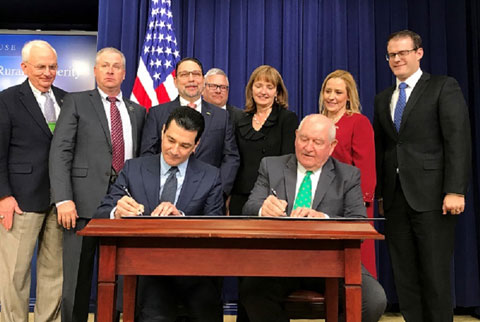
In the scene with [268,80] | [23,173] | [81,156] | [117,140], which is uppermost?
[268,80]

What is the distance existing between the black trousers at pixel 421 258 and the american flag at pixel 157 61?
204 centimetres

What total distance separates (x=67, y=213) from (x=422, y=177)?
2061mm

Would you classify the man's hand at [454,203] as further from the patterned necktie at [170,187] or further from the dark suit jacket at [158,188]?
the patterned necktie at [170,187]

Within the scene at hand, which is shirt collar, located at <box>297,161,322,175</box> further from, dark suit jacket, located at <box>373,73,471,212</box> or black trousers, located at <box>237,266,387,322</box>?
dark suit jacket, located at <box>373,73,471,212</box>

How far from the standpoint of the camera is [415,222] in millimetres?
3119

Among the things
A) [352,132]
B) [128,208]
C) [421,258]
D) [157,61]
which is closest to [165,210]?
[128,208]

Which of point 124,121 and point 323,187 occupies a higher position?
point 124,121

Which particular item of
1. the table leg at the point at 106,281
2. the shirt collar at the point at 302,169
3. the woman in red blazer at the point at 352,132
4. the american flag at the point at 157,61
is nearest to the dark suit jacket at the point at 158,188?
the shirt collar at the point at 302,169

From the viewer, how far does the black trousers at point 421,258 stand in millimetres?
3057

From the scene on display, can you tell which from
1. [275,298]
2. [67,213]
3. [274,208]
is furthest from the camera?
[67,213]

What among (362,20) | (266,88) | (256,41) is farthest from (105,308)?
(362,20)

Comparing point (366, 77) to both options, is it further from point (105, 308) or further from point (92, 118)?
point (105, 308)

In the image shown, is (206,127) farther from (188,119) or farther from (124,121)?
(188,119)

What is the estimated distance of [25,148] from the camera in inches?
122
